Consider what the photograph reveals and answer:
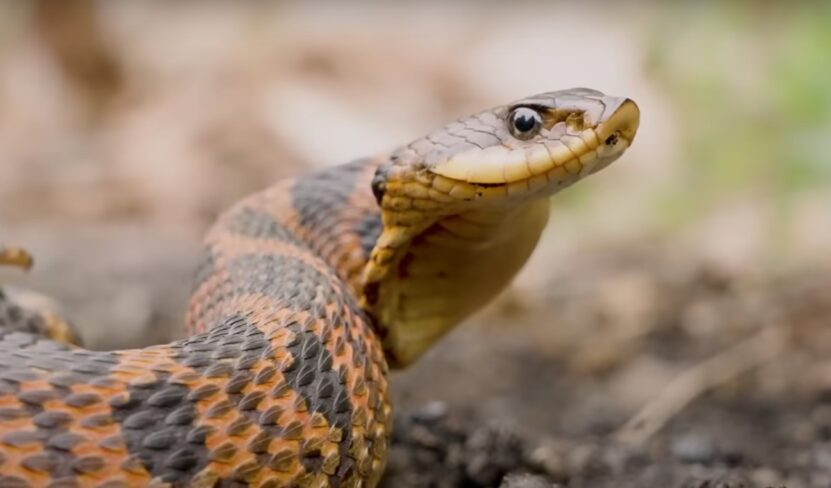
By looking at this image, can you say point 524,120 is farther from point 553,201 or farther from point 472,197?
point 553,201

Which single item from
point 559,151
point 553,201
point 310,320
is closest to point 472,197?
point 559,151

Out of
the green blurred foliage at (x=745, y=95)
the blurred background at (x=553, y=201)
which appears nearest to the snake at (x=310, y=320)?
the blurred background at (x=553, y=201)

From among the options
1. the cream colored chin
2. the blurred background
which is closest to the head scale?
the cream colored chin

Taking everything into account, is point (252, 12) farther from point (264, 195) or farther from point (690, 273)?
point (264, 195)

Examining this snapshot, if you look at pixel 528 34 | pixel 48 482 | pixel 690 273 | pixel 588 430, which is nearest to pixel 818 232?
pixel 690 273

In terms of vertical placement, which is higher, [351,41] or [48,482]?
[351,41]

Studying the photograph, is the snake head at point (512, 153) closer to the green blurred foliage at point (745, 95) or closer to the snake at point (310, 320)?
the snake at point (310, 320)

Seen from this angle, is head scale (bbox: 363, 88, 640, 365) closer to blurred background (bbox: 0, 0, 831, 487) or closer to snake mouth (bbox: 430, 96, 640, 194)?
snake mouth (bbox: 430, 96, 640, 194)
